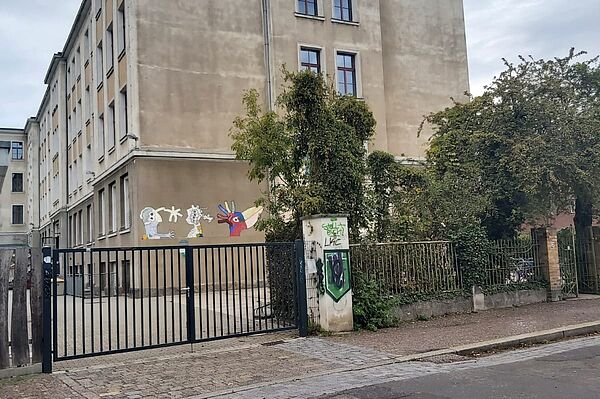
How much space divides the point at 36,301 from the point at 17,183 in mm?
61204

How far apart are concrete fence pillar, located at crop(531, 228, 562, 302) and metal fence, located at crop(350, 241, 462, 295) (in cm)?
341

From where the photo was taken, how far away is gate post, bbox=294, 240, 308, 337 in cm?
1186

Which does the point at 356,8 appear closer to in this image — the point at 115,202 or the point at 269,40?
the point at 269,40

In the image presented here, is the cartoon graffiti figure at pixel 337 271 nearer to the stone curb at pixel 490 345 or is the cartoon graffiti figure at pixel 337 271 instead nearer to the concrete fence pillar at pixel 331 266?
the concrete fence pillar at pixel 331 266

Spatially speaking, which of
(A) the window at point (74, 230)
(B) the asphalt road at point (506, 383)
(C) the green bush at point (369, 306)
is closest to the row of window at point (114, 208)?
(A) the window at point (74, 230)

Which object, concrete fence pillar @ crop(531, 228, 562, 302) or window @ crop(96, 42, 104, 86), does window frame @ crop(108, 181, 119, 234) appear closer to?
window @ crop(96, 42, 104, 86)

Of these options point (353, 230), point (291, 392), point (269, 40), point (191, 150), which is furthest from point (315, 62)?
point (291, 392)

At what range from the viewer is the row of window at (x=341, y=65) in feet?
90.9

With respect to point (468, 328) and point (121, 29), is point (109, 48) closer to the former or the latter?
point (121, 29)

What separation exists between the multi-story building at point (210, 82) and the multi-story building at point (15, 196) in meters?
32.9

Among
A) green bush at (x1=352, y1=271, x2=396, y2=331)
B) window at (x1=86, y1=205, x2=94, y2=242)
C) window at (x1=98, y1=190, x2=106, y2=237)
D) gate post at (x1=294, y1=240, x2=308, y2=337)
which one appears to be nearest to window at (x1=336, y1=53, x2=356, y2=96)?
window at (x1=98, y1=190, x2=106, y2=237)

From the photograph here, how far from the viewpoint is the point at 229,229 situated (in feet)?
81.3

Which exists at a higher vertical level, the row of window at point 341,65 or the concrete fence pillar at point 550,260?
the row of window at point 341,65

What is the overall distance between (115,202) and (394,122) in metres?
14.0
